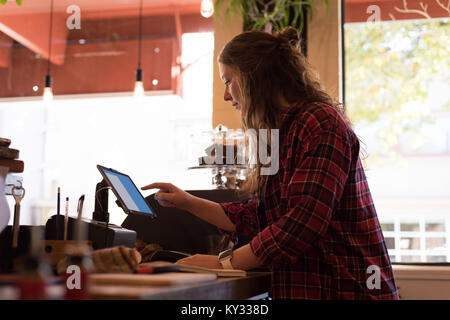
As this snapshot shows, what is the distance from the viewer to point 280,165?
1.52 m

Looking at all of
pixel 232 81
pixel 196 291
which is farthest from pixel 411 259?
pixel 196 291

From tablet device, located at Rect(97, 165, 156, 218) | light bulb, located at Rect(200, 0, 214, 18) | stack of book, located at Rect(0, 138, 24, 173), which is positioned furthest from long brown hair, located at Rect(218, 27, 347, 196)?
light bulb, located at Rect(200, 0, 214, 18)

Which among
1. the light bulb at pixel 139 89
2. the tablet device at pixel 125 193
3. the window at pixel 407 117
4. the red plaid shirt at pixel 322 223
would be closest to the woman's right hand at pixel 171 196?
the tablet device at pixel 125 193

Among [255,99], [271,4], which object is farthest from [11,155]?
[271,4]

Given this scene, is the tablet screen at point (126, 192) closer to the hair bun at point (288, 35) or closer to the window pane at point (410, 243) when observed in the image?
the hair bun at point (288, 35)

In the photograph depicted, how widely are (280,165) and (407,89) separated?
6.38 feet

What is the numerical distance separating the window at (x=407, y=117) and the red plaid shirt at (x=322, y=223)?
1.73 m

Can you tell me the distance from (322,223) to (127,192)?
0.58 metres

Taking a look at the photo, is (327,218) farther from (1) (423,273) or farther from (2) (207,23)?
(2) (207,23)

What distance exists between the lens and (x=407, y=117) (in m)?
3.18

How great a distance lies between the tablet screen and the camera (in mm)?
1514

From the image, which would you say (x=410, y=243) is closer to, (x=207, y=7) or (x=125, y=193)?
(x=207, y=7)


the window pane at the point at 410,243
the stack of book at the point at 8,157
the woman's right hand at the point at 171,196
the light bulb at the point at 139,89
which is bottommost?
the window pane at the point at 410,243

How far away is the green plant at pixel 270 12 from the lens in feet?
10.4
